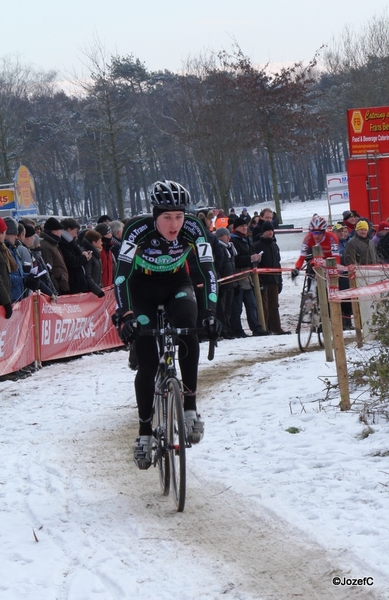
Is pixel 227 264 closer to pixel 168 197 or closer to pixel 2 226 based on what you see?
pixel 2 226

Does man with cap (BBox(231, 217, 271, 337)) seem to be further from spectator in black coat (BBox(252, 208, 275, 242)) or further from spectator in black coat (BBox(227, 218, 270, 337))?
spectator in black coat (BBox(252, 208, 275, 242))

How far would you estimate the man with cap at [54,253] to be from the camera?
43.2 ft

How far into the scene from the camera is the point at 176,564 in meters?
4.52

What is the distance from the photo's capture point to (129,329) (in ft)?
17.9

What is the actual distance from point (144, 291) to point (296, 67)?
137ft

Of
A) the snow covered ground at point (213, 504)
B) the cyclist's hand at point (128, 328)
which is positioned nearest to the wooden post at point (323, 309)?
the snow covered ground at point (213, 504)

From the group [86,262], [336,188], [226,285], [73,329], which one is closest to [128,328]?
[73,329]

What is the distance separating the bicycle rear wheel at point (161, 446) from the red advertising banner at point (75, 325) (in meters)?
7.08

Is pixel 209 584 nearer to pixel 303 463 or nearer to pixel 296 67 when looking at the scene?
pixel 303 463

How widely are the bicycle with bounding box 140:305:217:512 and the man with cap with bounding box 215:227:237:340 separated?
846 cm

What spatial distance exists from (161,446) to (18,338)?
21.7 ft

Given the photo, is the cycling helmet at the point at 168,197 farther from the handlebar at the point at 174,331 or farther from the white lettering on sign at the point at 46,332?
the white lettering on sign at the point at 46,332
